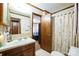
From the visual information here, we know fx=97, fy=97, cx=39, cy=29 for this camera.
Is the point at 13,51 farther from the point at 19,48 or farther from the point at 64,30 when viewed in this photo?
the point at 64,30

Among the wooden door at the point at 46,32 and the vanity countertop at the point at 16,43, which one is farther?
the wooden door at the point at 46,32

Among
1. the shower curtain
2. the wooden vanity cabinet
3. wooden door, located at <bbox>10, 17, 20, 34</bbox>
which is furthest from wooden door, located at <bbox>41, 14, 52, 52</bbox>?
wooden door, located at <bbox>10, 17, 20, 34</bbox>

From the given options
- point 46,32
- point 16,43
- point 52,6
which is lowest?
point 16,43

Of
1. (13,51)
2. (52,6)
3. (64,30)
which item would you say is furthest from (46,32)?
(13,51)

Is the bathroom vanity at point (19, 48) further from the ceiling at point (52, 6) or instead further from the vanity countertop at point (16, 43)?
the ceiling at point (52, 6)

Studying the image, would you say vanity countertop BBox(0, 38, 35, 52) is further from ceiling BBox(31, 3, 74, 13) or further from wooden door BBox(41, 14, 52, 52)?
ceiling BBox(31, 3, 74, 13)

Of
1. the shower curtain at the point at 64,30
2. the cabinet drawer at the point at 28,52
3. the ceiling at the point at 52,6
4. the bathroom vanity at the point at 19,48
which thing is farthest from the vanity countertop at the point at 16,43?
the ceiling at the point at 52,6

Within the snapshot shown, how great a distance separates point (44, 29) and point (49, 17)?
0.20 metres

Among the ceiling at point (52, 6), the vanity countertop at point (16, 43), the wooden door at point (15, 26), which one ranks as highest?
the ceiling at point (52, 6)

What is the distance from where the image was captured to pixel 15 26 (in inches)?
53.6

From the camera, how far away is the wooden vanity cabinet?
1285 mm

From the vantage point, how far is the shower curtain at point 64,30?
1372 millimetres

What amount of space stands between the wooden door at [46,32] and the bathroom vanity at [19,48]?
17cm

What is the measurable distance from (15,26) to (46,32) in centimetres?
47
